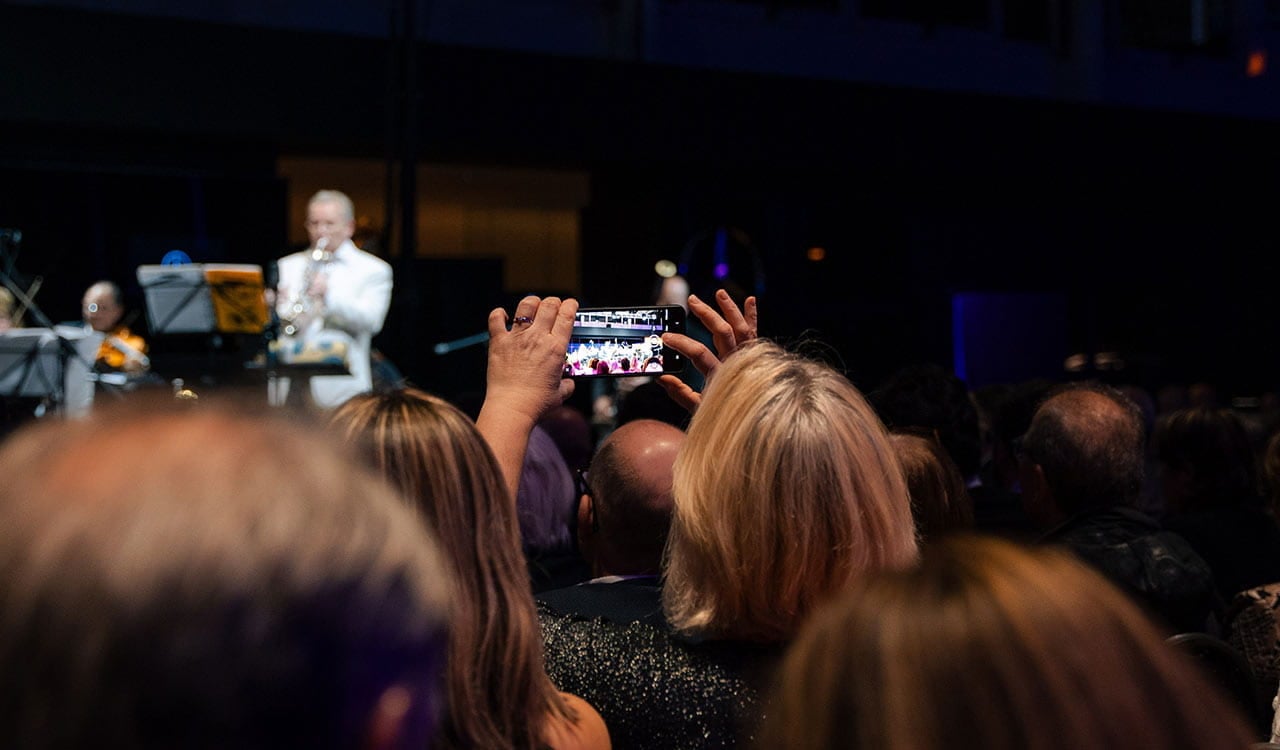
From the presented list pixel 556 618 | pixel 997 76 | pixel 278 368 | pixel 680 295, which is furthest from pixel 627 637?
pixel 997 76

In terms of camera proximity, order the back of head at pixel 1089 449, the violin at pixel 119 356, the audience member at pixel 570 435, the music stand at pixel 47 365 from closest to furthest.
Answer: the back of head at pixel 1089 449 → the audience member at pixel 570 435 → the music stand at pixel 47 365 → the violin at pixel 119 356

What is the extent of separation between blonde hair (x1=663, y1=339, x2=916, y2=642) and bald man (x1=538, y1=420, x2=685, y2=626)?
0.94 feet

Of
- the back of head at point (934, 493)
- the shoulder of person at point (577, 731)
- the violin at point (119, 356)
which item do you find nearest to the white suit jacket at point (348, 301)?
the violin at point (119, 356)

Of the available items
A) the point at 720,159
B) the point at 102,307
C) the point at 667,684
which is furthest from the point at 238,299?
the point at 720,159

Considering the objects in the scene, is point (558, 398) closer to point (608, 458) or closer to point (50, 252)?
point (608, 458)

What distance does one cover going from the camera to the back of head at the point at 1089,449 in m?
2.85

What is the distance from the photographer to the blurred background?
8031 mm

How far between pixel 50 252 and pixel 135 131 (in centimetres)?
96

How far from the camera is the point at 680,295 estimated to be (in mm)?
7844

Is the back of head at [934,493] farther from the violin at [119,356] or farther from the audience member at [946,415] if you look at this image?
the violin at [119,356]

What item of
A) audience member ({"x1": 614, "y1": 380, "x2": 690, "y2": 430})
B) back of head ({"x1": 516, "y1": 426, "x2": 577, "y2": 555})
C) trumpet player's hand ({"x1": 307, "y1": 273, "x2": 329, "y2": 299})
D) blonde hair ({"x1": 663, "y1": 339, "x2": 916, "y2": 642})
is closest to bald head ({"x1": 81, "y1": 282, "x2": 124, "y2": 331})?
trumpet player's hand ({"x1": 307, "y1": 273, "x2": 329, "y2": 299})

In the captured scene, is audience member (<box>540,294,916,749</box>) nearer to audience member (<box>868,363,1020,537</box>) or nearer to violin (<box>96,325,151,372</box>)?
audience member (<box>868,363,1020,537</box>)

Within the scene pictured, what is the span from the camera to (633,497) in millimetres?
1974

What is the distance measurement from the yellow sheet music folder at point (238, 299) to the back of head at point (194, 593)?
17.3 ft
